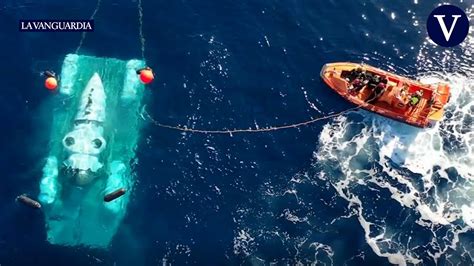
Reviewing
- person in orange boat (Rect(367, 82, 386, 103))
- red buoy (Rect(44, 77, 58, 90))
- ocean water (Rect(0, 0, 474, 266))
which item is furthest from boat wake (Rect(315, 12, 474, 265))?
red buoy (Rect(44, 77, 58, 90))

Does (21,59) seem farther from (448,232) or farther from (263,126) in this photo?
(448,232)

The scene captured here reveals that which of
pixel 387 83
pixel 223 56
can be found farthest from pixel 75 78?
pixel 387 83

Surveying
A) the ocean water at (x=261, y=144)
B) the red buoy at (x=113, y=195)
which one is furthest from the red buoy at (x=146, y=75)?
the red buoy at (x=113, y=195)

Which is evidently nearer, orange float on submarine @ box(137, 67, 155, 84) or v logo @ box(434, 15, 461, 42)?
orange float on submarine @ box(137, 67, 155, 84)

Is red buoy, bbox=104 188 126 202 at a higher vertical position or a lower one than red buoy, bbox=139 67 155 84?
lower

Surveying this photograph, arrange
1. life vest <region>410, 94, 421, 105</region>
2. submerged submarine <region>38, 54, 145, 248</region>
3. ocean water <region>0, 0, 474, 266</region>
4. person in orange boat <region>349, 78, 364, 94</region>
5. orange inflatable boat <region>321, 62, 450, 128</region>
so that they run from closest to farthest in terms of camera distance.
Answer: ocean water <region>0, 0, 474, 266</region> → submerged submarine <region>38, 54, 145, 248</region> → life vest <region>410, 94, 421, 105</region> → orange inflatable boat <region>321, 62, 450, 128</region> → person in orange boat <region>349, 78, 364, 94</region>

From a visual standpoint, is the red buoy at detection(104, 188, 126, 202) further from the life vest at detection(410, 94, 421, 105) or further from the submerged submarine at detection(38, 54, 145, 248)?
the life vest at detection(410, 94, 421, 105)

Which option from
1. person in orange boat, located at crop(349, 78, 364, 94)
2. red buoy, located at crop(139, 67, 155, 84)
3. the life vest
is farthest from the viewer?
person in orange boat, located at crop(349, 78, 364, 94)

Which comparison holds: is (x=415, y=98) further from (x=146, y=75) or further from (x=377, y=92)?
(x=146, y=75)
